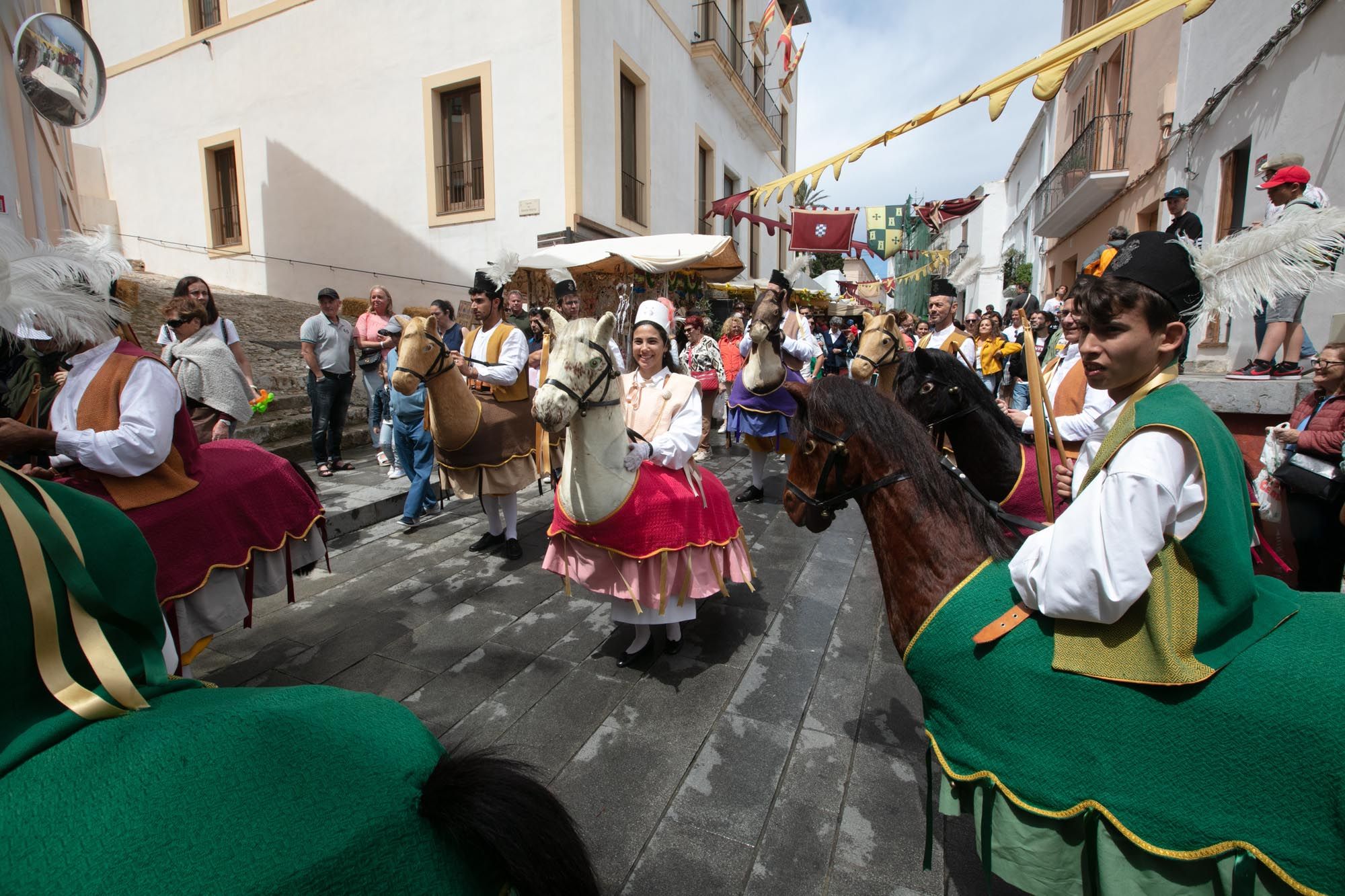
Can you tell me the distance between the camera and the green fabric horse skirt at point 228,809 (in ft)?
2.67

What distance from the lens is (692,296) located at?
1470 centimetres

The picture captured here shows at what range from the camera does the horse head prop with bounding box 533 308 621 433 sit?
105 inches

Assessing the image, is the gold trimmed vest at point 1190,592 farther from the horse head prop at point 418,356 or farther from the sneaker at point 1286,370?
the sneaker at point 1286,370

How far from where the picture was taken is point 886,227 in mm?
21672

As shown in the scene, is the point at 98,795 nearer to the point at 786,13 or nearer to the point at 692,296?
the point at 692,296

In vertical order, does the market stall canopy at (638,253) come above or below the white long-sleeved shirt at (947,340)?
above

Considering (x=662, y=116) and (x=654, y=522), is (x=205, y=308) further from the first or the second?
(x=662, y=116)

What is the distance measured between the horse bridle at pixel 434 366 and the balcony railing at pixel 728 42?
556 inches

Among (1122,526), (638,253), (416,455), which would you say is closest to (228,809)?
(1122,526)

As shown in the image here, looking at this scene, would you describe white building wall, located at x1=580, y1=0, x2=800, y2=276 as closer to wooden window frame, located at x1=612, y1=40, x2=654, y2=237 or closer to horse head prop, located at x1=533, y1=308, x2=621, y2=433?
wooden window frame, located at x1=612, y1=40, x2=654, y2=237

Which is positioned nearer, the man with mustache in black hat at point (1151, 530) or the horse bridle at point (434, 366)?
the man with mustache in black hat at point (1151, 530)

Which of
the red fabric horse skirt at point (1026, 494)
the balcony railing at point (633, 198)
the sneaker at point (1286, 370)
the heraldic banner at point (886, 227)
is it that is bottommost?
the red fabric horse skirt at point (1026, 494)

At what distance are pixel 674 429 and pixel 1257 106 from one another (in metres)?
9.17

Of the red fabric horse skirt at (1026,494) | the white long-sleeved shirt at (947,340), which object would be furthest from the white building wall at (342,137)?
the red fabric horse skirt at (1026,494)
